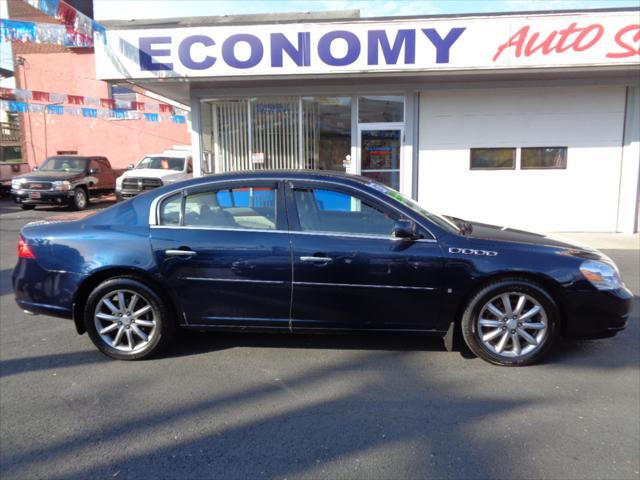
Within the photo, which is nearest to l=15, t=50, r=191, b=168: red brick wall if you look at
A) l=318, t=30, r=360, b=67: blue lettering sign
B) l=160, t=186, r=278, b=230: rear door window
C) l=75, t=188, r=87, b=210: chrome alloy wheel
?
l=75, t=188, r=87, b=210: chrome alloy wheel

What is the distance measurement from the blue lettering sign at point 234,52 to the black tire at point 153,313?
683cm

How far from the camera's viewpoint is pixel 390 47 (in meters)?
9.46

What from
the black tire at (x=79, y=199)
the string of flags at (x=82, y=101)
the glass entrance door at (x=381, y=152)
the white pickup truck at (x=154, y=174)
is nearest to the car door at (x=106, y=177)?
the black tire at (x=79, y=199)

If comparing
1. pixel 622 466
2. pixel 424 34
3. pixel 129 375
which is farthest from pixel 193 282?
pixel 424 34

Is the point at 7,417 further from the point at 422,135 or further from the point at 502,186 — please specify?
the point at 502,186

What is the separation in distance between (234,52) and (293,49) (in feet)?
3.86

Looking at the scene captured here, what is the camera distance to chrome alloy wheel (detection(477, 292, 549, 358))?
12.9ft

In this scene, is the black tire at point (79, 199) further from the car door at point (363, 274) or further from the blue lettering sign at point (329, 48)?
the car door at point (363, 274)

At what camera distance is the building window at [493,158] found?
1081 cm

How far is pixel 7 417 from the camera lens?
10.7 feet

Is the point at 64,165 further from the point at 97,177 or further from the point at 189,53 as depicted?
the point at 189,53

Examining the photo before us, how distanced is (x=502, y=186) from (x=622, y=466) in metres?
8.90

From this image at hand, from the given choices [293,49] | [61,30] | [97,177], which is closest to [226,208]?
Answer: [293,49]

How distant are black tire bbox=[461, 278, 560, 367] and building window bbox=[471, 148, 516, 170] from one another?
24.6ft
